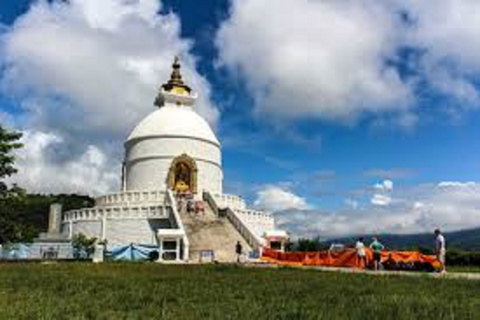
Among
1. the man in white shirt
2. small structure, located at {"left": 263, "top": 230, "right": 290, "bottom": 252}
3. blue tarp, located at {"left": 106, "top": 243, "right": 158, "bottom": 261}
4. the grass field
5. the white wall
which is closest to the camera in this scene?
the grass field

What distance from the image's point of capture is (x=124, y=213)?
41.0 meters

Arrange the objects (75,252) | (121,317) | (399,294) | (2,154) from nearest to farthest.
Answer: (121,317)
(399,294)
(2,154)
(75,252)

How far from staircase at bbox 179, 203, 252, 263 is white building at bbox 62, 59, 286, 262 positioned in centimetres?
6

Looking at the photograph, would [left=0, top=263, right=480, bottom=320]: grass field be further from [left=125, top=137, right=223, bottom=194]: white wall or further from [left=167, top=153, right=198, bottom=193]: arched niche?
[left=125, top=137, right=223, bottom=194]: white wall

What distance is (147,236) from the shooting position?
1566 inches

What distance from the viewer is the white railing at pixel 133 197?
43.8m

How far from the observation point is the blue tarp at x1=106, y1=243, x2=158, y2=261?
113 feet

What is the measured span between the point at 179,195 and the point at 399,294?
34.6 metres

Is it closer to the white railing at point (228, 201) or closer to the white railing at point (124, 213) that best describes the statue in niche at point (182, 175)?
the white railing at point (228, 201)

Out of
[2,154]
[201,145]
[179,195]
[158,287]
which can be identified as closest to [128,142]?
[201,145]

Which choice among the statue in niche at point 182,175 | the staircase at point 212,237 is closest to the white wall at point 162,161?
the statue in niche at point 182,175

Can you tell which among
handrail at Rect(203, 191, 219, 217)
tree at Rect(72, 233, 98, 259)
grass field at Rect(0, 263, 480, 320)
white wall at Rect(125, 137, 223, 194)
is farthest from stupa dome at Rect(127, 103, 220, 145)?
grass field at Rect(0, 263, 480, 320)

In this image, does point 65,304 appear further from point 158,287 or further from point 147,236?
point 147,236

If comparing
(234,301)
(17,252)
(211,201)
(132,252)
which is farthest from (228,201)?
(234,301)
